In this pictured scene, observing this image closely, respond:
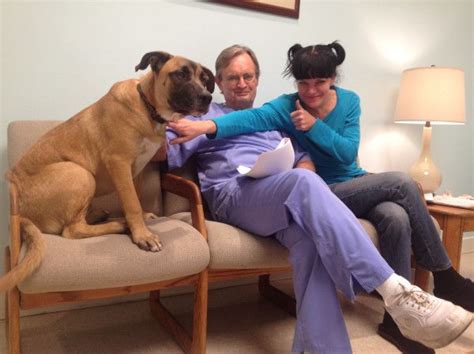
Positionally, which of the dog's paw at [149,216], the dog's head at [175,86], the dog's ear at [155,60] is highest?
the dog's ear at [155,60]

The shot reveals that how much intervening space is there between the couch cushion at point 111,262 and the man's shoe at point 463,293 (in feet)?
3.65

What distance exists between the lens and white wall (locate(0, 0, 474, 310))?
77.0 inches

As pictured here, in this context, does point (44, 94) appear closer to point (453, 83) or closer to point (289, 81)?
point (289, 81)

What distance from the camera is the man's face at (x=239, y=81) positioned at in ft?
6.80

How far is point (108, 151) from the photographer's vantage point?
61.9 inches

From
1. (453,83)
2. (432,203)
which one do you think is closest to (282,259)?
(432,203)

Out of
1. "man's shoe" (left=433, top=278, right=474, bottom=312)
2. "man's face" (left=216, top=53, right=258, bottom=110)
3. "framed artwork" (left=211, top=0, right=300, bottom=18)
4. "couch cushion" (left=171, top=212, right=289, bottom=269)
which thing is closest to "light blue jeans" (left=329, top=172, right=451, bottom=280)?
"man's shoe" (left=433, top=278, right=474, bottom=312)

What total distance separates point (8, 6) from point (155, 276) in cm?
147

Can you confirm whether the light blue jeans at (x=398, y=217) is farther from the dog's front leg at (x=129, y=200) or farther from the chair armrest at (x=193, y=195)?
the dog's front leg at (x=129, y=200)

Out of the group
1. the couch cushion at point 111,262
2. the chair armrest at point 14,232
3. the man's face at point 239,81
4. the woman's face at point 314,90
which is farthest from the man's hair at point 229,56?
the chair armrest at point 14,232

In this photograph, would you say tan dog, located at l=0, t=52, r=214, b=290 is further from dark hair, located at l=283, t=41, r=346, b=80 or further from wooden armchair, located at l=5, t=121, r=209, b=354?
dark hair, located at l=283, t=41, r=346, b=80

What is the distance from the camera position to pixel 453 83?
272 centimetres

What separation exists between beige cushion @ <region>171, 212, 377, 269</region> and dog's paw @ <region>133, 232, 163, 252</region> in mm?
207

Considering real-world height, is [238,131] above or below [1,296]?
above
